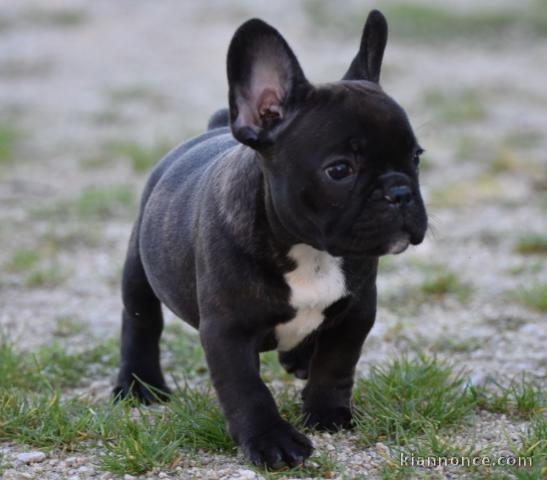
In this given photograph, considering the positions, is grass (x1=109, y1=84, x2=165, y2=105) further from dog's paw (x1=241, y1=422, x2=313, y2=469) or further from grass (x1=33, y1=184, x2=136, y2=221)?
dog's paw (x1=241, y1=422, x2=313, y2=469)

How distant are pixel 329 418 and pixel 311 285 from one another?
0.70m

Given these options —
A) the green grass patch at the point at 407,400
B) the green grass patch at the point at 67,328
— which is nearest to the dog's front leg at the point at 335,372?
the green grass patch at the point at 407,400

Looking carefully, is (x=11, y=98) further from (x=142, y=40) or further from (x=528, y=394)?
(x=528, y=394)

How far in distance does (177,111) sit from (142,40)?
4.67 meters

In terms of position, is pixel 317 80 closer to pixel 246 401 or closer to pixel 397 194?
pixel 246 401

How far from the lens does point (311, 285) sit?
13.8ft

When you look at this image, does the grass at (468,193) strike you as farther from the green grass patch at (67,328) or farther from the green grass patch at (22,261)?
the green grass patch at (67,328)

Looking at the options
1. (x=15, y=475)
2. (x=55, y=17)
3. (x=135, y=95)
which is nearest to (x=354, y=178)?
(x=15, y=475)

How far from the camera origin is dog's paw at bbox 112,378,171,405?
5285 mm

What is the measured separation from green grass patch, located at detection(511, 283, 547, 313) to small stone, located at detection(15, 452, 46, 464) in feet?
11.3

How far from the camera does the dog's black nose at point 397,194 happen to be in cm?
382

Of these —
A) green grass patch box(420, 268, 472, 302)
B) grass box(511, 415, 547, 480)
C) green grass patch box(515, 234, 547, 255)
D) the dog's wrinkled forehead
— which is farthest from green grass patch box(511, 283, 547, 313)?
the dog's wrinkled forehead

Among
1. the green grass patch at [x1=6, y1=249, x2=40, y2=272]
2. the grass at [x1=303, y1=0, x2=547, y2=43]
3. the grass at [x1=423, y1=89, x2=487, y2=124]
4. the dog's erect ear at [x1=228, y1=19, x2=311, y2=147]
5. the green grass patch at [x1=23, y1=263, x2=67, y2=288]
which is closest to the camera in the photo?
the dog's erect ear at [x1=228, y1=19, x2=311, y2=147]

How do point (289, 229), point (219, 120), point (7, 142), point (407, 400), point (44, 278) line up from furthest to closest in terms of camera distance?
point (7, 142) < point (44, 278) < point (219, 120) < point (407, 400) < point (289, 229)
